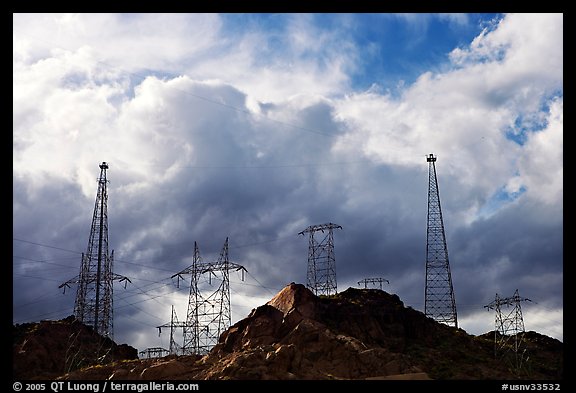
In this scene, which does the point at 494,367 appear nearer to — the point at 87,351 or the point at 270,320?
the point at 270,320

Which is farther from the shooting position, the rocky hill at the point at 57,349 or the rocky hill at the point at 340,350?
the rocky hill at the point at 57,349

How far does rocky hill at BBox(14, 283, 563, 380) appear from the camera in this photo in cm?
8181

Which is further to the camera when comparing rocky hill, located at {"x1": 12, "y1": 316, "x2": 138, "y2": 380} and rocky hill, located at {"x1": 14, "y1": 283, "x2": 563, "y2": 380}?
rocky hill, located at {"x1": 12, "y1": 316, "x2": 138, "y2": 380}

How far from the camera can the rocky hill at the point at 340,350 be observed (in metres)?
81.8

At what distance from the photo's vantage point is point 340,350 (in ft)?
293

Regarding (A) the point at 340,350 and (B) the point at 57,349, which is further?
(B) the point at 57,349

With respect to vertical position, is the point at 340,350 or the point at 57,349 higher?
the point at 57,349

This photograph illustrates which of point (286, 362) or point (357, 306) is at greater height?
point (357, 306)
